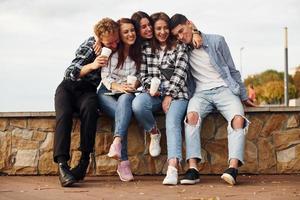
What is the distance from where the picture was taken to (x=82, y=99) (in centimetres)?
538

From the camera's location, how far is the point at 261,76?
66375 mm

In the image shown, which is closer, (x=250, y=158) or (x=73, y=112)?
(x=73, y=112)

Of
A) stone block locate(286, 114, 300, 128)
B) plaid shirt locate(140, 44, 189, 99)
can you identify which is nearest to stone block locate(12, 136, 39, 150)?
plaid shirt locate(140, 44, 189, 99)

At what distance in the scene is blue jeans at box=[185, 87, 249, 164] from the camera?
5129 millimetres

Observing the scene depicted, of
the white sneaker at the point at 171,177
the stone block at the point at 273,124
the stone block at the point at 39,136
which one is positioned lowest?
the white sneaker at the point at 171,177

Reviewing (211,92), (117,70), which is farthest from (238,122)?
(117,70)

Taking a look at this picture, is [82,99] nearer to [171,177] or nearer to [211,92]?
[171,177]

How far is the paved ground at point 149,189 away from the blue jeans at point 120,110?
0.45 meters

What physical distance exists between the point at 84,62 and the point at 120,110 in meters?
0.63

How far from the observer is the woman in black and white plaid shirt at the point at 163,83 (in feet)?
17.5

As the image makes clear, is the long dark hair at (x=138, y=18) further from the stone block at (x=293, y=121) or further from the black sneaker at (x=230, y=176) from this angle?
the stone block at (x=293, y=121)

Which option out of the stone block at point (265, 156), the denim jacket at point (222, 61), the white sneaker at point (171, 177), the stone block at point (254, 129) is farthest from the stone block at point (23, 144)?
the stone block at point (265, 156)

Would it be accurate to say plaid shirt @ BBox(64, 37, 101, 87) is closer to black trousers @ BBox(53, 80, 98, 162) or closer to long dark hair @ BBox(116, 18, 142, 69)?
black trousers @ BBox(53, 80, 98, 162)

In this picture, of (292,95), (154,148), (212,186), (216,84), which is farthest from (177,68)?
(292,95)
